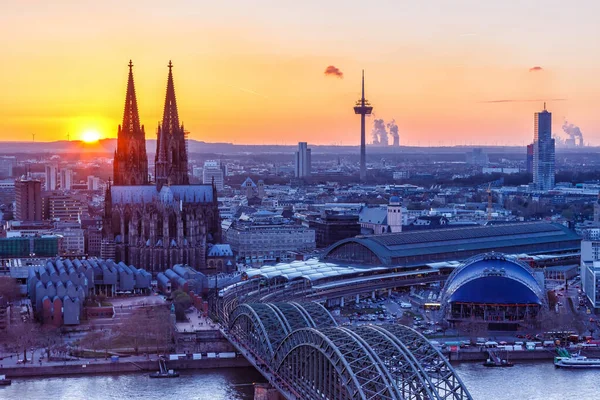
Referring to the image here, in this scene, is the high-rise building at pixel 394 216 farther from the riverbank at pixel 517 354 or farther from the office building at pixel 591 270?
the riverbank at pixel 517 354

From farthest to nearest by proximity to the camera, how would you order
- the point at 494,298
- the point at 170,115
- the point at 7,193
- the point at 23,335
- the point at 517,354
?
the point at 7,193 → the point at 170,115 → the point at 494,298 → the point at 23,335 → the point at 517,354

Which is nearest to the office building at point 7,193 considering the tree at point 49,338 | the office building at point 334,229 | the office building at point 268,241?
the office building at point 334,229

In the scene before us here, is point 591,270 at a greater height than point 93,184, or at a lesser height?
lesser

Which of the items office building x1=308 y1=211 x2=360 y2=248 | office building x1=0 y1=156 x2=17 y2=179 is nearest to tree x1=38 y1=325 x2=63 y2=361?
office building x1=308 y1=211 x2=360 y2=248

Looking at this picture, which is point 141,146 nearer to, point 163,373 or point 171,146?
point 171,146

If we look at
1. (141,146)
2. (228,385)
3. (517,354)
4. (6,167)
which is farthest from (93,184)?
(228,385)
